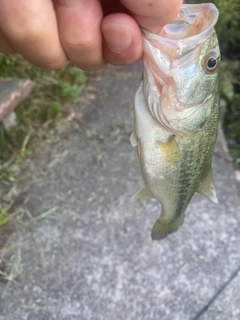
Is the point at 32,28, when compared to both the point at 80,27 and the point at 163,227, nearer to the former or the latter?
the point at 80,27

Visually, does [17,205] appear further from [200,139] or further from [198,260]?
[200,139]

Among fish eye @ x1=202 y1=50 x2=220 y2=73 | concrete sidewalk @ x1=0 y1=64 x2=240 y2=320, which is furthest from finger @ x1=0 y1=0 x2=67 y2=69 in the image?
concrete sidewalk @ x1=0 y1=64 x2=240 y2=320

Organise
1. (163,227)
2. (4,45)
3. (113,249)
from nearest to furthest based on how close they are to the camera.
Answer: (4,45)
(163,227)
(113,249)

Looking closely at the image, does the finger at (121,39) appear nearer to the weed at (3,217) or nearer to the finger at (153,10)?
the finger at (153,10)

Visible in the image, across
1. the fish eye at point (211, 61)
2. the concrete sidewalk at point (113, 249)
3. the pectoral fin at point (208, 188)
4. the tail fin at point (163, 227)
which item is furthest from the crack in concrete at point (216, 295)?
the fish eye at point (211, 61)

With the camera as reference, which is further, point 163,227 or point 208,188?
point 163,227

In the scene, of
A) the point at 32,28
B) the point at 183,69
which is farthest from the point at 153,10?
the point at 183,69
